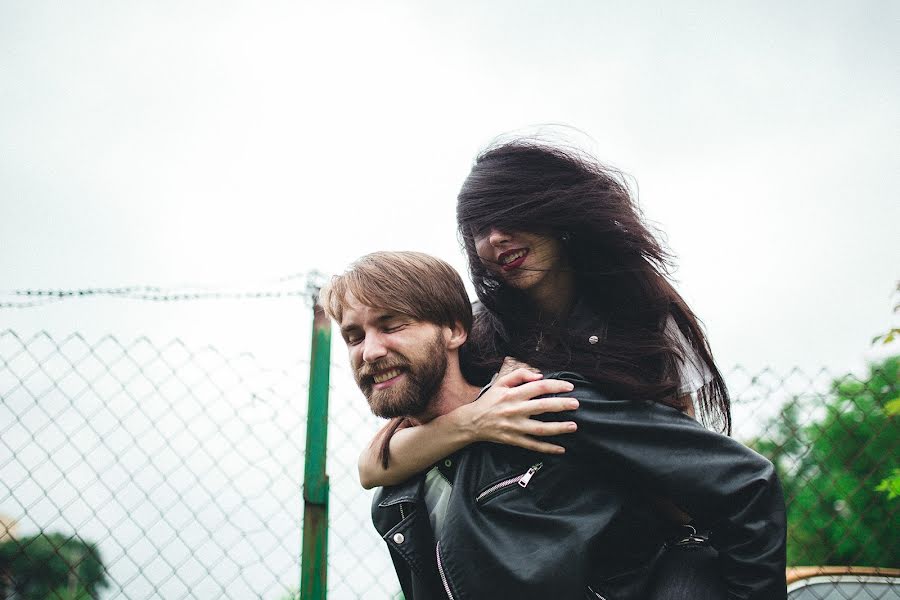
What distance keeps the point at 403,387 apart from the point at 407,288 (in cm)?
32

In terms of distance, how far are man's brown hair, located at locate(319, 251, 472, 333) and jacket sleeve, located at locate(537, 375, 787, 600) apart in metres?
0.61

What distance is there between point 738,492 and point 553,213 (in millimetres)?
1032

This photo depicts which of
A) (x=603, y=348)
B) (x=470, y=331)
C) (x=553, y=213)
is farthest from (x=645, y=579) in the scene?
(x=553, y=213)

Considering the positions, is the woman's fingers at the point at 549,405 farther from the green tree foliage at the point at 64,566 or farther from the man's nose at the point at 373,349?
the green tree foliage at the point at 64,566

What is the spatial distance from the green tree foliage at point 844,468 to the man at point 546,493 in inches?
63.5

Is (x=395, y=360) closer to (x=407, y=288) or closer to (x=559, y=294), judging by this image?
(x=407, y=288)

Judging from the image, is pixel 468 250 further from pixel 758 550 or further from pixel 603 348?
pixel 758 550

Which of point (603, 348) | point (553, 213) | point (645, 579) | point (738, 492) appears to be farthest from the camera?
point (553, 213)

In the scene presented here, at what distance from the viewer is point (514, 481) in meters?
1.84

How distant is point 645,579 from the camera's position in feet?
6.07

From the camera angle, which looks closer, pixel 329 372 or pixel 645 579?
pixel 645 579

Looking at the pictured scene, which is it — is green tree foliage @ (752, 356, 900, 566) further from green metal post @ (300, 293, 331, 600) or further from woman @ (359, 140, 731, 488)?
green metal post @ (300, 293, 331, 600)

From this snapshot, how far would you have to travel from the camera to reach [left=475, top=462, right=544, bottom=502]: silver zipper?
1826 millimetres

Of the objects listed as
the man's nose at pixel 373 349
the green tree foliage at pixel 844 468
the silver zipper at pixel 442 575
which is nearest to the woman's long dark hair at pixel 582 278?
the man's nose at pixel 373 349
